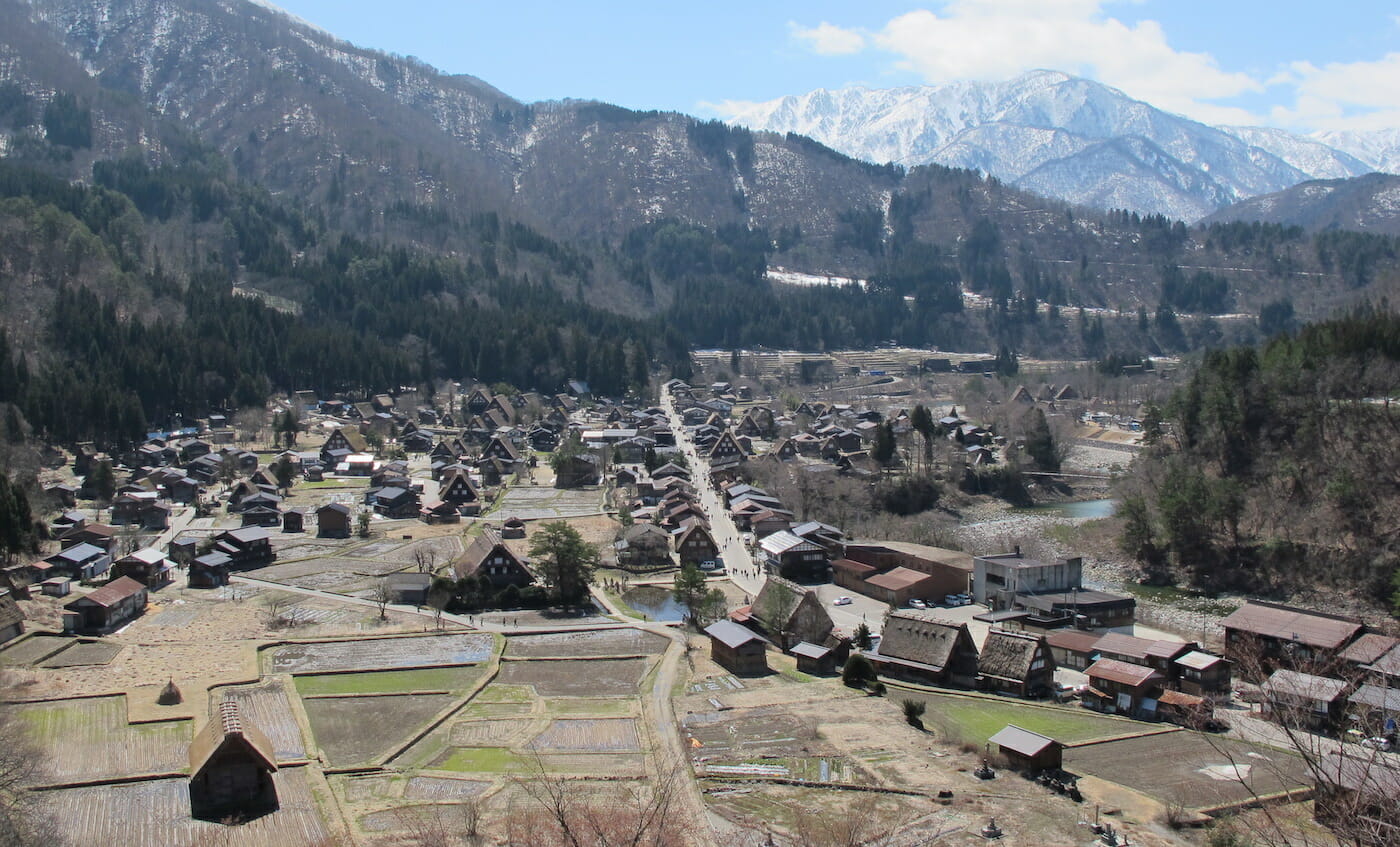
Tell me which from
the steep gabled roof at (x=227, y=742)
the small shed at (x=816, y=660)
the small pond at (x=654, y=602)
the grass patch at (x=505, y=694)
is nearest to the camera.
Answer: the steep gabled roof at (x=227, y=742)

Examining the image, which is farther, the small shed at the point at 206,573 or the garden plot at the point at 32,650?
the small shed at the point at 206,573

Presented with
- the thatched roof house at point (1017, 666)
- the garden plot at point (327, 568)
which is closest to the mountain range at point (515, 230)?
the garden plot at point (327, 568)

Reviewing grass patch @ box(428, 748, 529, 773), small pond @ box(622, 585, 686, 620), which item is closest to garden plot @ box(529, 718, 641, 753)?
grass patch @ box(428, 748, 529, 773)

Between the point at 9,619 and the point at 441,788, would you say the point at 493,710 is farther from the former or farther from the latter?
the point at 9,619

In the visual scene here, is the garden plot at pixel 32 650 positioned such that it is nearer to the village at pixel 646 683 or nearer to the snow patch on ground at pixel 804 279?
the village at pixel 646 683

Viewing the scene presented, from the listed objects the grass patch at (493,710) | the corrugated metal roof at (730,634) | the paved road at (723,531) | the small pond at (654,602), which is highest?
the corrugated metal roof at (730,634)

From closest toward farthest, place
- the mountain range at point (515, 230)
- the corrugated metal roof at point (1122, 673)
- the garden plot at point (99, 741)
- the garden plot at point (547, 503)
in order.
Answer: the garden plot at point (99, 741) → the corrugated metal roof at point (1122, 673) → the garden plot at point (547, 503) → the mountain range at point (515, 230)

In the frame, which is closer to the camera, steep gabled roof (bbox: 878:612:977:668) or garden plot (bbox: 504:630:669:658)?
steep gabled roof (bbox: 878:612:977:668)

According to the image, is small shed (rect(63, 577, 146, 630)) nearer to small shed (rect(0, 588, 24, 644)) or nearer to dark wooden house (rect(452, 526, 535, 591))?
small shed (rect(0, 588, 24, 644))
